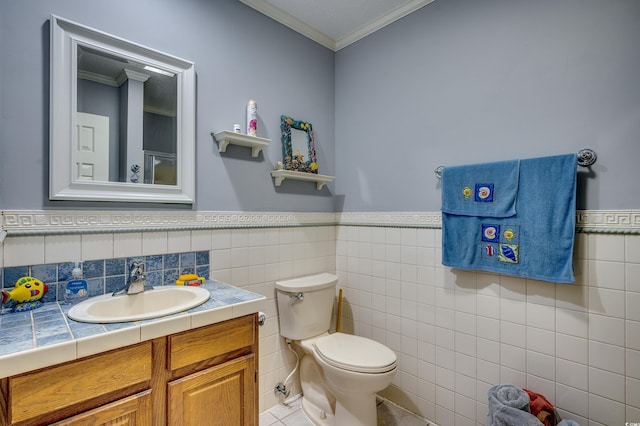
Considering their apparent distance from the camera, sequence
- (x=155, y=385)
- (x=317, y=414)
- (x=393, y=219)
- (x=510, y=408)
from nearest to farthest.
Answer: (x=155, y=385), (x=510, y=408), (x=317, y=414), (x=393, y=219)

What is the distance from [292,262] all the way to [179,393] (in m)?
1.10

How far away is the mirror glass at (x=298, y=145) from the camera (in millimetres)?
2049

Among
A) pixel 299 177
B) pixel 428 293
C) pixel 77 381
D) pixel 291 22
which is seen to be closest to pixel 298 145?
pixel 299 177

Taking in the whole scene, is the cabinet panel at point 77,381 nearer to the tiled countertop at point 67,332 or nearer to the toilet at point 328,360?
the tiled countertop at point 67,332

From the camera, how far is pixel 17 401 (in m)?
0.80

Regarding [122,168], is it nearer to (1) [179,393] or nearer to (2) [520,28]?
(1) [179,393]

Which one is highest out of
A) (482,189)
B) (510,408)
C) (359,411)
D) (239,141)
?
(239,141)

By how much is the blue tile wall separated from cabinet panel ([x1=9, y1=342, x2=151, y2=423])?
11 cm

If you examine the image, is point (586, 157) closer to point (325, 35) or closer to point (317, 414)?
point (325, 35)

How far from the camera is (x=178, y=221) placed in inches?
62.2

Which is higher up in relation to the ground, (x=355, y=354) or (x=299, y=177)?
(x=299, y=177)

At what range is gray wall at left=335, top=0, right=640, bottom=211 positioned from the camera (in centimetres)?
129

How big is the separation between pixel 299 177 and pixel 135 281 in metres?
1.13

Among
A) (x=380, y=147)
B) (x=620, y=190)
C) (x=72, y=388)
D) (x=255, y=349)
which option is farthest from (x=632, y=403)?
(x=72, y=388)
